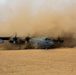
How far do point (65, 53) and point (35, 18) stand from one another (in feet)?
0.83

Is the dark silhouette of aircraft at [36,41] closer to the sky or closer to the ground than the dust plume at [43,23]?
closer to the ground

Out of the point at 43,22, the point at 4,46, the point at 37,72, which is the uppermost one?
the point at 43,22

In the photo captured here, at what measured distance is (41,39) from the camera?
1.40 meters

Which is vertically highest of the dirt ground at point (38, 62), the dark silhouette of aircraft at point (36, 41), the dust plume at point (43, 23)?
the dust plume at point (43, 23)

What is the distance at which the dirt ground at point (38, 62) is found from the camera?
130 centimetres

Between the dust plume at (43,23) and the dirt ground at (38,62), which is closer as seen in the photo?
the dirt ground at (38,62)

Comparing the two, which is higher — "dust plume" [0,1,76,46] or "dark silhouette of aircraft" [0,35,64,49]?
"dust plume" [0,1,76,46]

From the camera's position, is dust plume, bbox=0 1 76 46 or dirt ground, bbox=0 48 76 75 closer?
dirt ground, bbox=0 48 76 75

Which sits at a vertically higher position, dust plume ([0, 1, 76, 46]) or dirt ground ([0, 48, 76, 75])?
dust plume ([0, 1, 76, 46])

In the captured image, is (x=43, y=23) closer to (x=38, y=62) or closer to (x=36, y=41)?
(x=36, y=41)

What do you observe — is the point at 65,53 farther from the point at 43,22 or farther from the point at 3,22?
the point at 3,22

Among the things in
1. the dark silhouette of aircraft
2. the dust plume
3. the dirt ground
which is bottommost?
the dirt ground

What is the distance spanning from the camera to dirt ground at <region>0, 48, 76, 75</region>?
130cm

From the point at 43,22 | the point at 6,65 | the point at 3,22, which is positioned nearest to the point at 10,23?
the point at 3,22
